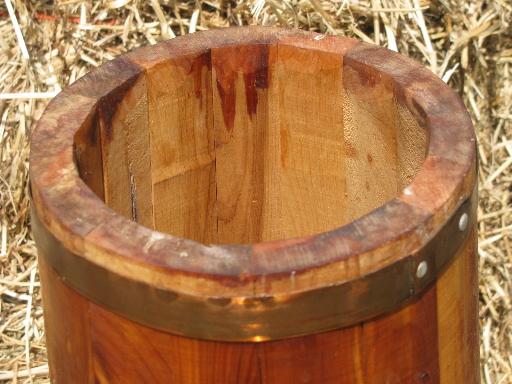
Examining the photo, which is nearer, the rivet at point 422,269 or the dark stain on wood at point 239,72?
the rivet at point 422,269

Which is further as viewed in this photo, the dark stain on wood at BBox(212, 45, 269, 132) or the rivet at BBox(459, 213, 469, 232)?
the dark stain on wood at BBox(212, 45, 269, 132)

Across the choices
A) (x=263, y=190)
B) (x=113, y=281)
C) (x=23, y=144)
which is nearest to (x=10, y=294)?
(x=23, y=144)

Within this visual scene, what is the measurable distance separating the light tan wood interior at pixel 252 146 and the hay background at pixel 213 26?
0.68 metres

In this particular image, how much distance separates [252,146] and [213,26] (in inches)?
30.8

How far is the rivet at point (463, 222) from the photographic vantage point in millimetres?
1794

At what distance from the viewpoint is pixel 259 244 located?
1674mm

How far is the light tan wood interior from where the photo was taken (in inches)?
83.7

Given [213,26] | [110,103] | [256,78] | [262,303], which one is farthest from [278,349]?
[213,26]

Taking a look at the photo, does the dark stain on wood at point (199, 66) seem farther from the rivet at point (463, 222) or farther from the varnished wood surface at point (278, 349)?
the rivet at point (463, 222)

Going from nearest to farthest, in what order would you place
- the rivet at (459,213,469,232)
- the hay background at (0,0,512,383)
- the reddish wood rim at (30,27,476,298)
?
1. the reddish wood rim at (30,27,476,298)
2. the rivet at (459,213,469,232)
3. the hay background at (0,0,512,383)

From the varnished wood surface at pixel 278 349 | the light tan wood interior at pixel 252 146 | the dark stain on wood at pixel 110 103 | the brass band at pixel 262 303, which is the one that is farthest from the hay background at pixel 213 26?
the brass band at pixel 262 303

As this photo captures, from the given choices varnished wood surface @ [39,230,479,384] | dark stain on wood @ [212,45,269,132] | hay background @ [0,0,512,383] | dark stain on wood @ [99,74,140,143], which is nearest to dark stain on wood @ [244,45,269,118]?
dark stain on wood @ [212,45,269,132]

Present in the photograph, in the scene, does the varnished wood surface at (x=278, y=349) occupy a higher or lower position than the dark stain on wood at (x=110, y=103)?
lower

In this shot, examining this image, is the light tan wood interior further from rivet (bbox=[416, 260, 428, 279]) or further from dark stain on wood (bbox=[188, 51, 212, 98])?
rivet (bbox=[416, 260, 428, 279])
